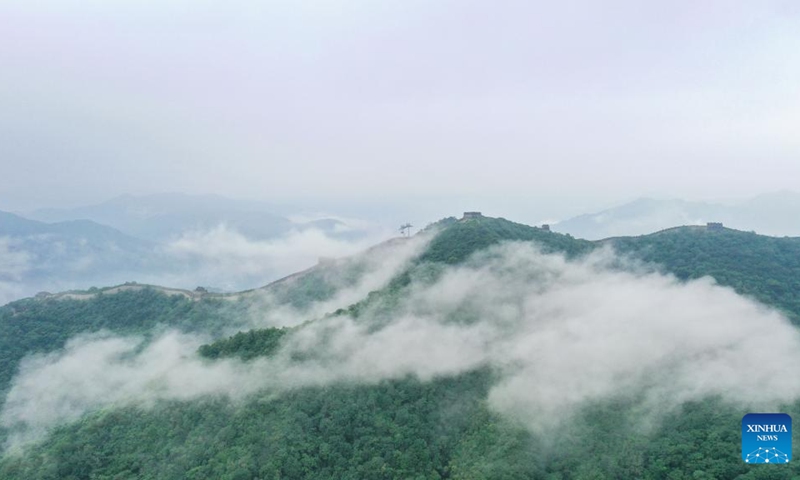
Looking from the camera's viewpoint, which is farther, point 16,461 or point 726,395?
point 16,461

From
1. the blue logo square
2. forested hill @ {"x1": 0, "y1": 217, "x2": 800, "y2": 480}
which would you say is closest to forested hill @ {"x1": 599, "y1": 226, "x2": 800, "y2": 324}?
forested hill @ {"x1": 0, "y1": 217, "x2": 800, "y2": 480}

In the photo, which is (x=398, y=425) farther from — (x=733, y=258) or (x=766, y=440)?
(x=733, y=258)

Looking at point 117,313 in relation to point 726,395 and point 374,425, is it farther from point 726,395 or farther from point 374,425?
point 726,395

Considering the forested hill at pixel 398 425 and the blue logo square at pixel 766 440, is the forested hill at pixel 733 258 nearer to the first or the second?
the forested hill at pixel 398 425

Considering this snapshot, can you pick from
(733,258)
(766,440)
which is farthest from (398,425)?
(733,258)

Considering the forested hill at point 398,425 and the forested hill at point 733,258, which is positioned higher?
the forested hill at point 733,258

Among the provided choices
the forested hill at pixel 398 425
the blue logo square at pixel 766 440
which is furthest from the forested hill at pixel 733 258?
the blue logo square at pixel 766 440

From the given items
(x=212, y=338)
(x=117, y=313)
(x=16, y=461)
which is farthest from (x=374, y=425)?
(x=117, y=313)
